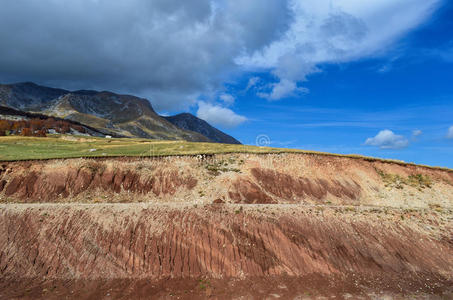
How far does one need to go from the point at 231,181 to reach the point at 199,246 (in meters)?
14.4

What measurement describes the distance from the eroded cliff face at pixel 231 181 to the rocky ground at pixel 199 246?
0.30 meters

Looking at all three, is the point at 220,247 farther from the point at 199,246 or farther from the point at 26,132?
the point at 26,132

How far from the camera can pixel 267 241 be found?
23.9 m

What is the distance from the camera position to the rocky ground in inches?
790

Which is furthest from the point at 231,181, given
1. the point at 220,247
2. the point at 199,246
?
the point at 199,246

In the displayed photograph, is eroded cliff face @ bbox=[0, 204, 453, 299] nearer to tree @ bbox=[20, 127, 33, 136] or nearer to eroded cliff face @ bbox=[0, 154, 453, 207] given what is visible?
eroded cliff face @ bbox=[0, 154, 453, 207]

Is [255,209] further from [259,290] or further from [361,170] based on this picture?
[361,170]

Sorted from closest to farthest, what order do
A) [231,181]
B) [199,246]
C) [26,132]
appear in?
[199,246]
[231,181]
[26,132]

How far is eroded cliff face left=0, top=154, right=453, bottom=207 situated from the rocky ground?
30cm

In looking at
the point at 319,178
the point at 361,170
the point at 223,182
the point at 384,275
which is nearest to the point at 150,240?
the point at 223,182

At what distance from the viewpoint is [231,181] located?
36.4 metres

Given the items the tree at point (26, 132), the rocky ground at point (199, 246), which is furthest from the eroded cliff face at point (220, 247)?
the tree at point (26, 132)

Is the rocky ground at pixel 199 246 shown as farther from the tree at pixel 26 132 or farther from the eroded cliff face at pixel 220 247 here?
the tree at pixel 26 132

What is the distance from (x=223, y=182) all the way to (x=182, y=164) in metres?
7.11
